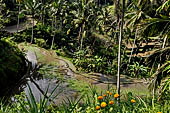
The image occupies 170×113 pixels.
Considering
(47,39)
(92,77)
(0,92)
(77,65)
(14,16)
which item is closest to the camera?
(0,92)

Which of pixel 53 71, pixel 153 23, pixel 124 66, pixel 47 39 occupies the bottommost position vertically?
pixel 124 66

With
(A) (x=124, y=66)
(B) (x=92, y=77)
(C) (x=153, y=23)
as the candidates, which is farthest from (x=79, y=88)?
(A) (x=124, y=66)

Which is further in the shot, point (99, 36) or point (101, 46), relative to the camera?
point (99, 36)

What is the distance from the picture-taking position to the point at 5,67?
41.4 ft

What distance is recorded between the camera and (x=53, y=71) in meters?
17.2

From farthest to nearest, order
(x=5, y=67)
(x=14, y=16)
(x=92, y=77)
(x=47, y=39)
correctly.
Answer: (x=14, y=16) < (x=47, y=39) < (x=92, y=77) < (x=5, y=67)

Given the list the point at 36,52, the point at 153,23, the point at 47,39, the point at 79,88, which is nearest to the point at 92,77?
the point at 79,88

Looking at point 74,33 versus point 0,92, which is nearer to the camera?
point 0,92

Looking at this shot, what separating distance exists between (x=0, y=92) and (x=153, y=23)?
11.2 m

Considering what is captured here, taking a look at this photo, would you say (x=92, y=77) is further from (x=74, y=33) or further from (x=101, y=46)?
(x=74, y=33)

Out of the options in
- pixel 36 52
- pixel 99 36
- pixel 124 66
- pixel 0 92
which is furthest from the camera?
pixel 99 36

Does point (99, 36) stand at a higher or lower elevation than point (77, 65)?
higher

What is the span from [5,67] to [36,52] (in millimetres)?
9423

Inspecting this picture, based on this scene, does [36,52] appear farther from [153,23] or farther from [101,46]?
[153,23]
